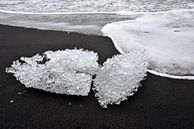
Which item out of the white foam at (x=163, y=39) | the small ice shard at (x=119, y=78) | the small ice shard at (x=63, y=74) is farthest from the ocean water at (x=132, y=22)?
the small ice shard at (x=63, y=74)

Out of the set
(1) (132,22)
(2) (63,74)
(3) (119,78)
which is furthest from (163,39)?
(2) (63,74)

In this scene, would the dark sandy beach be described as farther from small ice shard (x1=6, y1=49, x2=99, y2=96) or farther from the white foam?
the white foam

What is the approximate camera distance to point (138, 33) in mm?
5281

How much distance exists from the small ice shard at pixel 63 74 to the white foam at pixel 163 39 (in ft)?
3.46

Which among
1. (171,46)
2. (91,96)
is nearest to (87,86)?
(91,96)

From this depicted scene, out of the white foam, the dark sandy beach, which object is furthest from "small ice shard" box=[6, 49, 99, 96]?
the white foam

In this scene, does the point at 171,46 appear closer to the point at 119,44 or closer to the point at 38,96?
the point at 119,44

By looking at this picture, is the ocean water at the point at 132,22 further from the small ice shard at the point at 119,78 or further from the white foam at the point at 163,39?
the small ice shard at the point at 119,78

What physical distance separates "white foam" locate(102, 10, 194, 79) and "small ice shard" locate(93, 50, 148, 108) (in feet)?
1.41

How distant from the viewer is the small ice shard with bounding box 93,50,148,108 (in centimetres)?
306

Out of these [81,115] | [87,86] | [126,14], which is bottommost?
[81,115]

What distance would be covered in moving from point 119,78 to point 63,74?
814 mm

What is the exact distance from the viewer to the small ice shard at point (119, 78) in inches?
121

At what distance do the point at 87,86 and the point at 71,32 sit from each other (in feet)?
8.11
